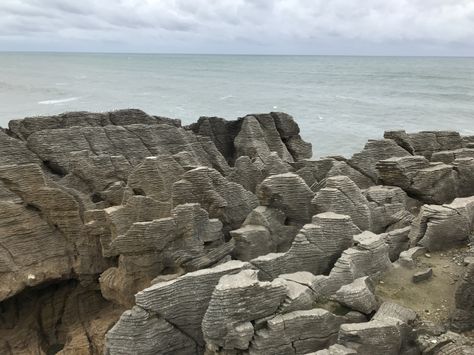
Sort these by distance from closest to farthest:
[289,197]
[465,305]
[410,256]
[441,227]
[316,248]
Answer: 1. [465,305]
2. [316,248]
3. [410,256]
4. [441,227]
5. [289,197]

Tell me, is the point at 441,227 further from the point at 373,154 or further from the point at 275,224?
the point at 373,154

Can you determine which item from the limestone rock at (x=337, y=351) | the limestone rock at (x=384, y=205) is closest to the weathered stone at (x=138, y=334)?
the limestone rock at (x=337, y=351)

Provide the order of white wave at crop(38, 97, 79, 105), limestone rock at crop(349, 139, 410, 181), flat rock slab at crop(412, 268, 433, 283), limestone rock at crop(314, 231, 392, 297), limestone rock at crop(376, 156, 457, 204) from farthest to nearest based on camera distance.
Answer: white wave at crop(38, 97, 79, 105), limestone rock at crop(349, 139, 410, 181), limestone rock at crop(376, 156, 457, 204), flat rock slab at crop(412, 268, 433, 283), limestone rock at crop(314, 231, 392, 297)

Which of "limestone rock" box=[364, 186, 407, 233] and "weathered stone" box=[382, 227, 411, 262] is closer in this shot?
"weathered stone" box=[382, 227, 411, 262]

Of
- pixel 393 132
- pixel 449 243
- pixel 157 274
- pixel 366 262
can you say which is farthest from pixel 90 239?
pixel 393 132

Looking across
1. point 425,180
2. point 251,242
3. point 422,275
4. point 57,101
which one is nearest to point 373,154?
point 425,180

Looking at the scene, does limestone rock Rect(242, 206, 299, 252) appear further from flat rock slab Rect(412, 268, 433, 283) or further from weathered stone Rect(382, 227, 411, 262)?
flat rock slab Rect(412, 268, 433, 283)

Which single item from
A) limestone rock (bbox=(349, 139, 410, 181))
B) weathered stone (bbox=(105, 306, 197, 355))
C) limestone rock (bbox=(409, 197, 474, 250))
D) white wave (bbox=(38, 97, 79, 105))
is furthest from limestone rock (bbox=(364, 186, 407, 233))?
white wave (bbox=(38, 97, 79, 105))

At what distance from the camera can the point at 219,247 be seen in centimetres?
1430

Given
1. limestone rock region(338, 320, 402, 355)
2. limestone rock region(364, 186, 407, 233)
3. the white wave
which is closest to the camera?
limestone rock region(338, 320, 402, 355)

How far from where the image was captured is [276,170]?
61.4 feet

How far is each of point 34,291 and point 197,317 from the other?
8.43m

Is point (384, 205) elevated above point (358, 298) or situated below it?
above

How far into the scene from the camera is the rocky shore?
10141mm
